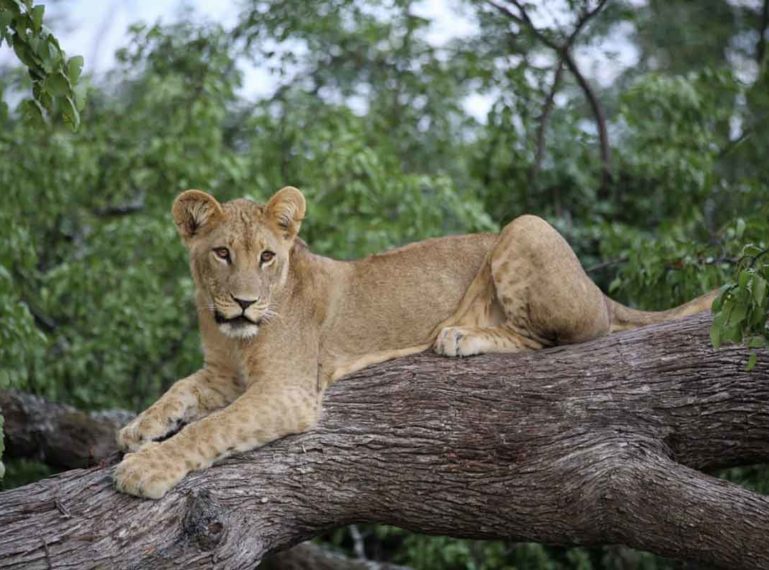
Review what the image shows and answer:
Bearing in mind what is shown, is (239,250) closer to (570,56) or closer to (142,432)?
(142,432)

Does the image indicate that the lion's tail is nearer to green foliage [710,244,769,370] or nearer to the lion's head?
green foliage [710,244,769,370]

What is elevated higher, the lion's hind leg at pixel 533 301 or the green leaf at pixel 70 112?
the green leaf at pixel 70 112

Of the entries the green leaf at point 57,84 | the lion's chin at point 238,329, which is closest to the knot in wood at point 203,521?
the lion's chin at point 238,329

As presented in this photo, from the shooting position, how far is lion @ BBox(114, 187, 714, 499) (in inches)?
198

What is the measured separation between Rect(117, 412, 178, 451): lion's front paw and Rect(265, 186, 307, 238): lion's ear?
3.48ft

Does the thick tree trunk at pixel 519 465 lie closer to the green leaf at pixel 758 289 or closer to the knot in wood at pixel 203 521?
the knot in wood at pixel 203 521

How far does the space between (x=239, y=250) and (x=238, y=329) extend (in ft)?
1.20

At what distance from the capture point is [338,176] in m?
8.51

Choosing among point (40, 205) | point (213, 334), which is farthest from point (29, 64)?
point (40, 205)

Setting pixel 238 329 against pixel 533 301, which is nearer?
pixel 238 329

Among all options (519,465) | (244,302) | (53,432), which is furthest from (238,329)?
(53,432)

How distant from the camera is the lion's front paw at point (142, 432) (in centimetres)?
500

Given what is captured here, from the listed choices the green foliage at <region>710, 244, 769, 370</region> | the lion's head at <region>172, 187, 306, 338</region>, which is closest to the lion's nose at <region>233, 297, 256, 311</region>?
the lion's head at <region>172, 187, 306, 338</region>

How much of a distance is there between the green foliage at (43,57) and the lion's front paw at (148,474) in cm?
145
